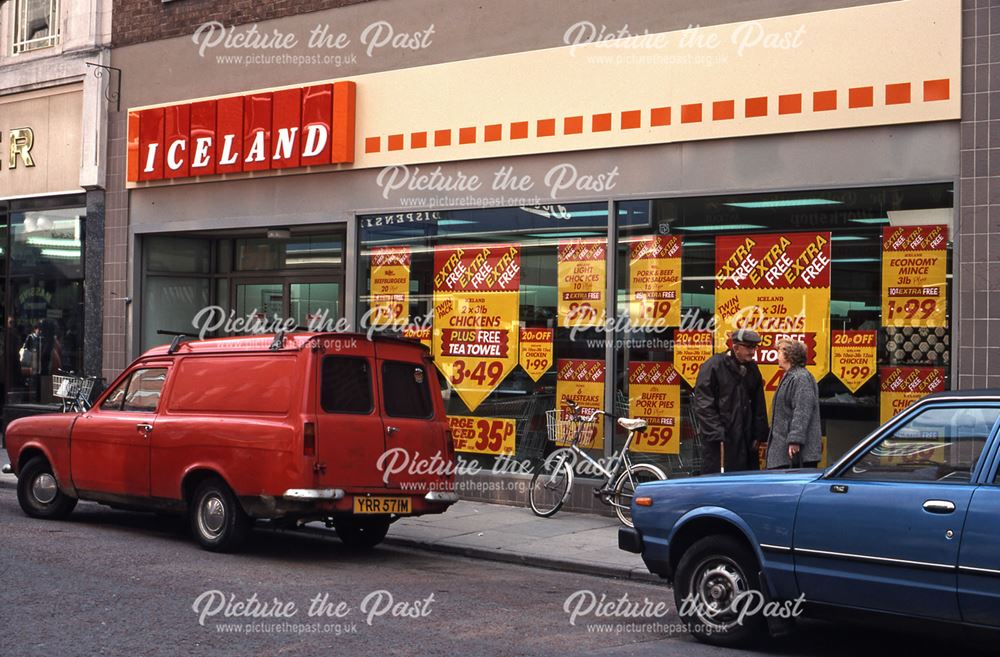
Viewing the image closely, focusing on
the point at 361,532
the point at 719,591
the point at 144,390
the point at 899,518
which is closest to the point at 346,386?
the point at 361,532

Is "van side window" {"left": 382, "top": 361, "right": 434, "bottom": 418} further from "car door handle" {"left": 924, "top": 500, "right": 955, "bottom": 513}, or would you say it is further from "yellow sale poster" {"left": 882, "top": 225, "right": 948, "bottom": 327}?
"car door handle" {"left": 924, "top": 500, "right": 955, "bottom": 513}

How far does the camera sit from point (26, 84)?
20078 mm

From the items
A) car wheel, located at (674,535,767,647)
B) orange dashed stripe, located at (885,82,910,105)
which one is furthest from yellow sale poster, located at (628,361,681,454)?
car wheel, located at (674,535,767,647)

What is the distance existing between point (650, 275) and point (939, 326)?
3204 millimetres

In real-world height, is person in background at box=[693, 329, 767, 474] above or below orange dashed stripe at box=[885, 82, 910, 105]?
below

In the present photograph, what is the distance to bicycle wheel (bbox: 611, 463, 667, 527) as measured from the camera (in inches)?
477

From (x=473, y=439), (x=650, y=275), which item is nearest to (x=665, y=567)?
(x=650, y=275)

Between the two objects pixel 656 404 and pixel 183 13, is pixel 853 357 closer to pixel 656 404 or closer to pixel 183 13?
pixel 656 404

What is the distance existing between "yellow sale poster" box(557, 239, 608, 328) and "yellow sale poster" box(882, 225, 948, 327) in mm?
3249

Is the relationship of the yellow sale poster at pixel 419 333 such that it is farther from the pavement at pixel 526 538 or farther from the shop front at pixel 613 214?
the pavement at pixel 526 538

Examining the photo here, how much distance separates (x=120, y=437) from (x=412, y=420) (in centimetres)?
293

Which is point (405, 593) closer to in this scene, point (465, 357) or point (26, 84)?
point (465, 357)

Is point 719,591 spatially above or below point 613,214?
below

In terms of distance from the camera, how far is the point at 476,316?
14.5 m
